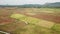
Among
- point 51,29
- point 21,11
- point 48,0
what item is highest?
point 48,0

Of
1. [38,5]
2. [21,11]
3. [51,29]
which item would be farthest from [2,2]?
[51,29]

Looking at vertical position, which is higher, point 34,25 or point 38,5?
point 38,5

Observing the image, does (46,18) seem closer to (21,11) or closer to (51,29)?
(51,29)

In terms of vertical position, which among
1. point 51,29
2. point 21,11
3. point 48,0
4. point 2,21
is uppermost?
point 48,0

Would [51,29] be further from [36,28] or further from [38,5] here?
[38,5]

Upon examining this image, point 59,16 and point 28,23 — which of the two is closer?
point 28,23

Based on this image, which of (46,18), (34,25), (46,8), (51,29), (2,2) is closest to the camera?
(51,29)

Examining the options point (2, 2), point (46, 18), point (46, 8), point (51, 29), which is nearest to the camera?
point (51, 29)

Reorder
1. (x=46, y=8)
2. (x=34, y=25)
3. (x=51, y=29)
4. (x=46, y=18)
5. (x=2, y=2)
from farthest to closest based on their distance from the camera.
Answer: (x=2, y=2)
(x=46, y=8)
(x=46, y=18)
(x=34, y=25)
(x=51, y=29)

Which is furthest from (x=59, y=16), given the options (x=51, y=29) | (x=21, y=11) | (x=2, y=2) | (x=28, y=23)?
(x=2, y=2)
